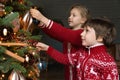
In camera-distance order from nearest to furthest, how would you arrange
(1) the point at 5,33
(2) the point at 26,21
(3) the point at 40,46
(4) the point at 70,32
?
(1) the point at 5,33
(2) the point at 26,21
(3) the point at 40,46
(4) the point at 70,32

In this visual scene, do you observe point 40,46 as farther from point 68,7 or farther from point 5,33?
point 68,7

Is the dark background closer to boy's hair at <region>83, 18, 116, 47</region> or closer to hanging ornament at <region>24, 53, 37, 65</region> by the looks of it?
boy's hair at <region>83, 18, 116, 47</region>

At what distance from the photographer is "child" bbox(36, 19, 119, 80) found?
208 cm

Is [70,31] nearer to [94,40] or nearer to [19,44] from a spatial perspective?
[94,40]

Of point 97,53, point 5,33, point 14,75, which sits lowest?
point 14,75

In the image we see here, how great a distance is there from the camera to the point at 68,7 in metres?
8.77

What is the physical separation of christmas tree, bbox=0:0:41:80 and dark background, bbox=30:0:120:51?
666 cm

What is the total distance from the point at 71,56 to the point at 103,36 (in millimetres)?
301

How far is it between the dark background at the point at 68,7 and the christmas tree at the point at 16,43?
21.8 ft

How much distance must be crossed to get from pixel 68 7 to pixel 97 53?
668 cm

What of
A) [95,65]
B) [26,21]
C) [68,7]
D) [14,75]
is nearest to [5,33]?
[14,75]

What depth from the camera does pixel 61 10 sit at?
8812 millimetres

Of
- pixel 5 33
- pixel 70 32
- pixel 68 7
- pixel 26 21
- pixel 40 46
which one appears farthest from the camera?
pixel 68 7

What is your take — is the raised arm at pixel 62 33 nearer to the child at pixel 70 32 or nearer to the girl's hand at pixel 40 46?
the child at pixel 70 32
